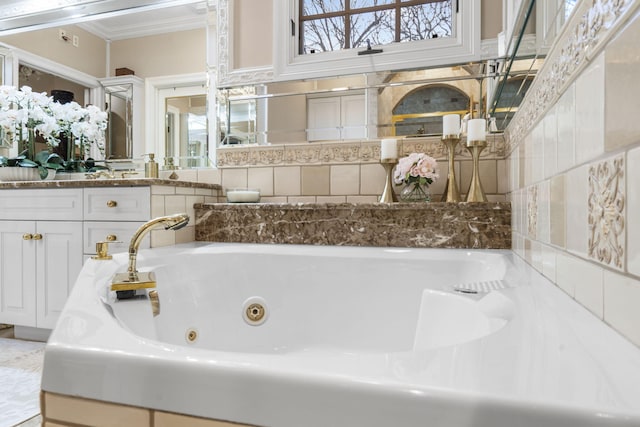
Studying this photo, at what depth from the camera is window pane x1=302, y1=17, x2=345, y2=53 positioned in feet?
6.26

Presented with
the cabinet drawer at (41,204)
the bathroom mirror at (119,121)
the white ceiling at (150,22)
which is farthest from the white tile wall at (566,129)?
the bathroom mirror at (119,121)

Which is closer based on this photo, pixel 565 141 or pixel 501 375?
pixel 501 375

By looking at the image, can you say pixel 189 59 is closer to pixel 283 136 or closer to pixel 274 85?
pixel 274 85

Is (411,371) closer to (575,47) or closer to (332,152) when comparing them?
(575,47)

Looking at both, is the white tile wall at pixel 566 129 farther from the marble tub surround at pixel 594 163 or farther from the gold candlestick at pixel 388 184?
the gold candlestick at pixel 388 184

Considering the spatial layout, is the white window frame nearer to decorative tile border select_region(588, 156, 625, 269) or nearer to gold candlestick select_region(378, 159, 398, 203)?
gold candlestick select_region(378, 159, 398, 203)

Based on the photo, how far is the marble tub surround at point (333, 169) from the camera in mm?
1659

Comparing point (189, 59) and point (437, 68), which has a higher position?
point (189, 59)

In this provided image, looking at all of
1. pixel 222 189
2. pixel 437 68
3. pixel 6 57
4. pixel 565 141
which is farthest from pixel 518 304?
pixel 6 57

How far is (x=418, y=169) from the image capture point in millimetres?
1509

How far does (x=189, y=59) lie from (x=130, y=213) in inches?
44.5

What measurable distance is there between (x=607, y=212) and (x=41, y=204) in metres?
2.17

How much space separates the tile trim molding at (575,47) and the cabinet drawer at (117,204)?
1418mm

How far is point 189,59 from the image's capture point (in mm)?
2248
